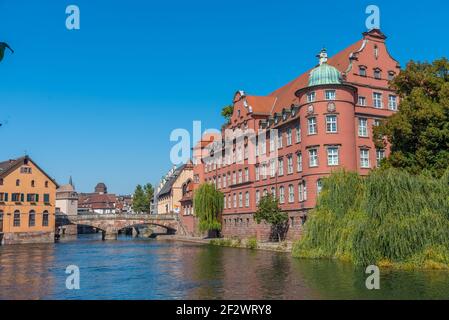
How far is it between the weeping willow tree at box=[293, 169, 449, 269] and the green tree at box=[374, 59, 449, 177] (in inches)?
Result: 187

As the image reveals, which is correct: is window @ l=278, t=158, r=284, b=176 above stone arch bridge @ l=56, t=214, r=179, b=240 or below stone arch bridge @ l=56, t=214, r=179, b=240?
above

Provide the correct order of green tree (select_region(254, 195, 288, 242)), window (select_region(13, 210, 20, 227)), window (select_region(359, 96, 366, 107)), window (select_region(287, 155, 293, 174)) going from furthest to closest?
window (select_region(13, 210, 20, 227))
window (select_region(287, 155, 293, 174))
green tree (select_region(254, 195, 288, 242))
window (select_region(359, 96, 366, 107))

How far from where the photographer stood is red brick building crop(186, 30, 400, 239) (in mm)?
47500

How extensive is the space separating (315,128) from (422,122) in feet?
41.8

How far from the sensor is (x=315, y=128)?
158ft

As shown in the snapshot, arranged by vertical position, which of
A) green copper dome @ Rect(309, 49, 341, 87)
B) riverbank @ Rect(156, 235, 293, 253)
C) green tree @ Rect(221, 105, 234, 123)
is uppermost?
green tree @ Rect(221, 105, 234, 123)

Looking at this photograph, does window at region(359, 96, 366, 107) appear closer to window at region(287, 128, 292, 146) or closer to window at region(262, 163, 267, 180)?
window at region(287, 128, 292, 146)

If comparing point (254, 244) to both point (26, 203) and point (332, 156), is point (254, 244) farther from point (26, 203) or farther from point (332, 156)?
point (26, 203)

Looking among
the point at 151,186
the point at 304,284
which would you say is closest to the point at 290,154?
the point at 304,284

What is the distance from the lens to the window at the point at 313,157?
47812mm

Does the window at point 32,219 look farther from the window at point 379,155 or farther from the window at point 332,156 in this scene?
the window at point 379,155

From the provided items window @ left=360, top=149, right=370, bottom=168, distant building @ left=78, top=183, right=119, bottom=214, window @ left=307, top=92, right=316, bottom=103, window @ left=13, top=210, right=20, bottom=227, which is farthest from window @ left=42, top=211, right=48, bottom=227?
distant building @ left=78, top=183, right=119, bottom=214

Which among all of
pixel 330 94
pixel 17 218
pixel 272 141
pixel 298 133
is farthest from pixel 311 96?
pixel 17 218
